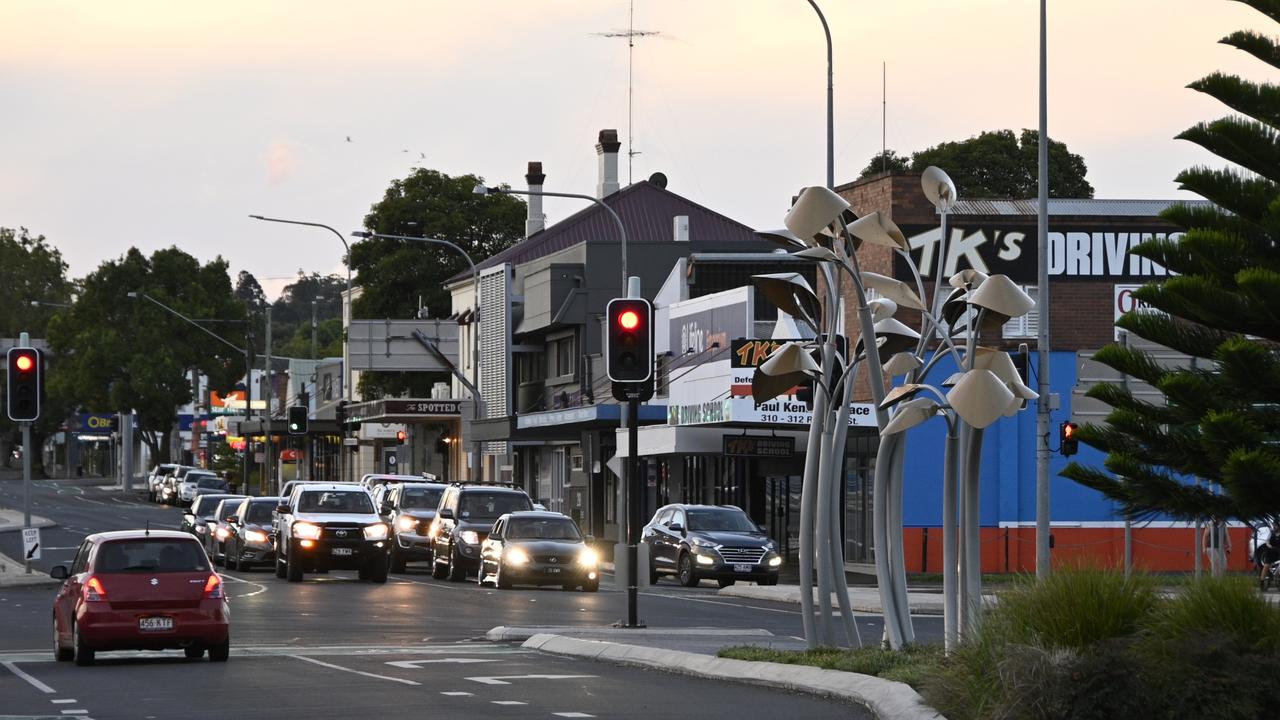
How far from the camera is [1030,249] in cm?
4309

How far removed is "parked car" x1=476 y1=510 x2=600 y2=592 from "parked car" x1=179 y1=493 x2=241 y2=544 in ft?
38.7

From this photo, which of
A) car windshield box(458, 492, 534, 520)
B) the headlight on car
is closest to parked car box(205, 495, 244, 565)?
the headlight on car

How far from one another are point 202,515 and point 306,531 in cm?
1181

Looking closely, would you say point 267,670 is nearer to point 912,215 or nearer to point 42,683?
point 42,683

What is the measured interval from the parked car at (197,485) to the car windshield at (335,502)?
3704cm

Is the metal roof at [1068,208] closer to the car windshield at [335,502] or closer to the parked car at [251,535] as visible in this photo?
the car windshield at [335,502]

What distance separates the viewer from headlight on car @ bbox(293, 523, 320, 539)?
37.4m

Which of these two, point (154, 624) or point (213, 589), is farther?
point (213, 589)

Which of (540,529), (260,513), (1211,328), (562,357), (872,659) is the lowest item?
(872,659)

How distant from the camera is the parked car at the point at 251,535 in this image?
133 ft

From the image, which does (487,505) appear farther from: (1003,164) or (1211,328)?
(1003,164)

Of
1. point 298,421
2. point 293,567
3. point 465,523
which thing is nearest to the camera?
point 293,567

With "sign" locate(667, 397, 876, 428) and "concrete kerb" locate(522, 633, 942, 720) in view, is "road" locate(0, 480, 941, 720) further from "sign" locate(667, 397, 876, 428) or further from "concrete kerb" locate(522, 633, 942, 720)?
"sign" locate(667, 397, 876, 428)

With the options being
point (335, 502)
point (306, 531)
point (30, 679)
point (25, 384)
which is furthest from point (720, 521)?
point (30, 679)
